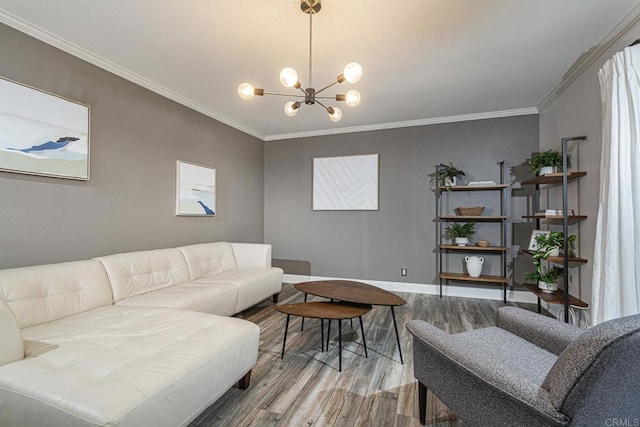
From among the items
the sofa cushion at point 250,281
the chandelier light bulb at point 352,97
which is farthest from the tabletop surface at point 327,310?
the chandelier light bulb at point 352,97

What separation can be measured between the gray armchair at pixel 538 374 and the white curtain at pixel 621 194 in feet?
2.78

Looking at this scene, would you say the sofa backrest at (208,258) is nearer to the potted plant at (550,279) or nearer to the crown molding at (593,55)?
the potted plant at (550,279)

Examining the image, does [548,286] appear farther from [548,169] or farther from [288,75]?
[288,75]

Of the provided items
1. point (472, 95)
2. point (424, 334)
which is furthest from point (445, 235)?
point (424, 334)

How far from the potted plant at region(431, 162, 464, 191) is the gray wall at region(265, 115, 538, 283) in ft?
0.47

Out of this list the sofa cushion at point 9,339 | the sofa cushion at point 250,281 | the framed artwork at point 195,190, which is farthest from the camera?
the framed artwork at point 195,190

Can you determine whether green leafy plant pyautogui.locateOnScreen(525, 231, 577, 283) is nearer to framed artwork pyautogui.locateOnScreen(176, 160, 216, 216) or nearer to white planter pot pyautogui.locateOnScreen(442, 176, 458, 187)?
white planter pot pyautogui.locateOnScreen(442, 176, 458, 187)

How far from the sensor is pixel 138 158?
3055mm

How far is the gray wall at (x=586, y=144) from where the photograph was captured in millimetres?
2482

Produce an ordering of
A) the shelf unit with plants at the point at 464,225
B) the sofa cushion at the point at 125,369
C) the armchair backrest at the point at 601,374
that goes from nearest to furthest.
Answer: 1. the armchair backrest at the point at 601,374
2. the sofa cushion at the point at 125,369
3. the shelf unit with plants at the point at 464,225

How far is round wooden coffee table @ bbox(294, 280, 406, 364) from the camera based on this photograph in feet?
7.73

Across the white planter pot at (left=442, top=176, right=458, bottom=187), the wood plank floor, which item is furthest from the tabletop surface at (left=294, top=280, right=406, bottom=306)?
the white planter pot at (left=442, top=176, right=458, bottom=187)

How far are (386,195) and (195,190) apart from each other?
281 centimetres

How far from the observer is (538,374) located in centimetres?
129
